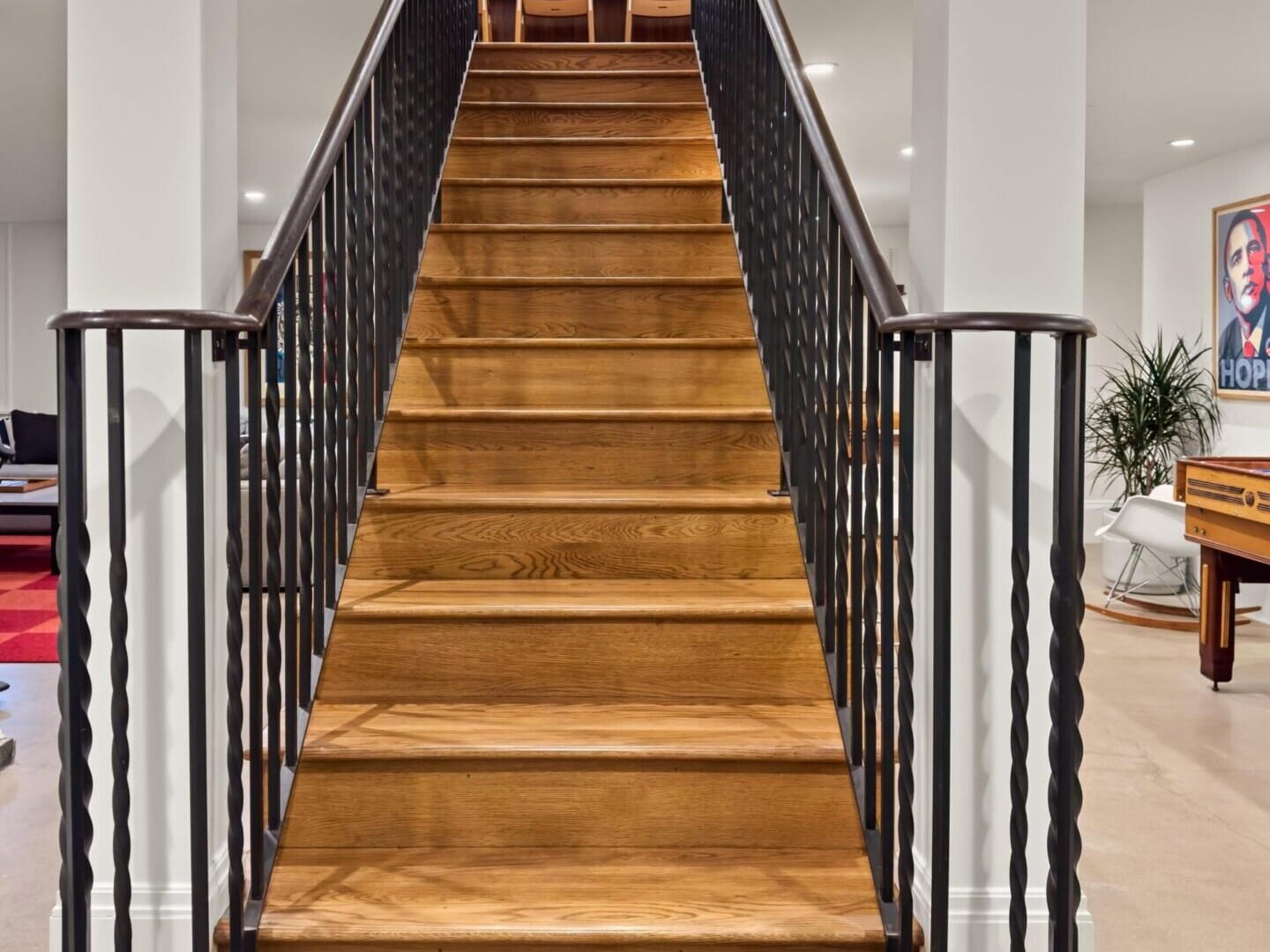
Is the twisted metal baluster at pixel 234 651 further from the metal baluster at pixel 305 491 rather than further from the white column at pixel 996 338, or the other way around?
the white column at pixel 996 338

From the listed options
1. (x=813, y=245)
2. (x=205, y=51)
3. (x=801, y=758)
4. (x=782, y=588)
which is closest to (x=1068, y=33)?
(x=813, y=245)

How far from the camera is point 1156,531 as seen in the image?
5262mm

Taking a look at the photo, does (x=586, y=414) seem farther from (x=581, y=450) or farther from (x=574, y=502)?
(x=574, y=502)

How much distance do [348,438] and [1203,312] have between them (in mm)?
6143

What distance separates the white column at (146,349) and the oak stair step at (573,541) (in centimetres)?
58

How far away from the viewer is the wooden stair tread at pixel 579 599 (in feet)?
6.86

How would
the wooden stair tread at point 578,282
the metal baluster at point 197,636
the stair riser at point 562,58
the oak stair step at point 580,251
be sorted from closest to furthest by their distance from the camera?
1. the metal baluster at point 197,636
2. the wooden stair tread at point 578,282
3. the oak stair step at point 580,251
4. the stair riser at point 562,58

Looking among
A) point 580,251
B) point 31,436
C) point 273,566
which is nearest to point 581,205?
point 580,251

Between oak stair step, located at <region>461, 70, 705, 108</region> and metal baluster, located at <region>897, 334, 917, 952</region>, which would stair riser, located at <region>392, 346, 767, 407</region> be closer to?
metal baluster, located at <region>897, 334, 917, 952</region>

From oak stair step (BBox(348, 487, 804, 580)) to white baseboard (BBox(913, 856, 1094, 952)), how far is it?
29.9 inches

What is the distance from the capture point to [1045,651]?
72.4 inches

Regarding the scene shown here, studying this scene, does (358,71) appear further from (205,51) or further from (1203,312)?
(1203,312)

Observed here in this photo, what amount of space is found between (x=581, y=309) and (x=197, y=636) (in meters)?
1.70

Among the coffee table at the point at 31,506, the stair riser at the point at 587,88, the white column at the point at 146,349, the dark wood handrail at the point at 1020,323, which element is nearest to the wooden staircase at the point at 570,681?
the white column at the point at 146,349
